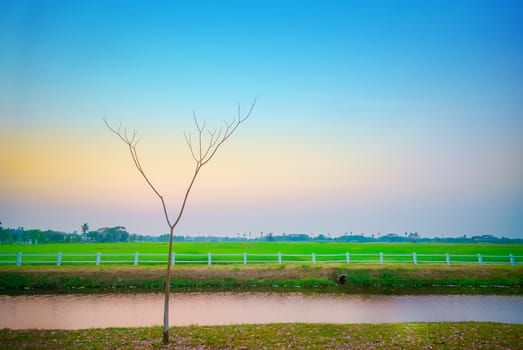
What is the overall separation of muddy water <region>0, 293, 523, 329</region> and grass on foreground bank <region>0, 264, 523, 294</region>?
2.78 metres

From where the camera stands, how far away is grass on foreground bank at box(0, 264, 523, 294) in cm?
2284

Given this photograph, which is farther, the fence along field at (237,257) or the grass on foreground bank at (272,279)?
the fence along field at (237,257)

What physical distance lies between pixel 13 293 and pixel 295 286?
58.0ft

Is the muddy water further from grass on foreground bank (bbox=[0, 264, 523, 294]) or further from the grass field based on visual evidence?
the grass field

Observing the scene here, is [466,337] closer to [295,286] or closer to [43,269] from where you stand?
[295,286]

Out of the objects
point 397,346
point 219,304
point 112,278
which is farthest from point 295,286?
point 397,346

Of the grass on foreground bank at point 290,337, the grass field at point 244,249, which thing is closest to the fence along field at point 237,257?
the grass field at point 244,249

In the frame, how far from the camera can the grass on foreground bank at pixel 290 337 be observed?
33.2 feet

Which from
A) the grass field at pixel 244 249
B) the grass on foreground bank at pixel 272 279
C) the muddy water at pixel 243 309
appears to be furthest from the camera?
the grass field at pixel 244 249

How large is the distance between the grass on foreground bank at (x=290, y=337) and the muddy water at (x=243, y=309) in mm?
1853

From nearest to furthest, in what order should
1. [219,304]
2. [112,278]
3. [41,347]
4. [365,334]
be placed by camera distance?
[41,347], [365,334], [219,304], [112,278]

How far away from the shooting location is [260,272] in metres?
26.0

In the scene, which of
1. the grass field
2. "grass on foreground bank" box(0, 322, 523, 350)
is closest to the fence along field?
the grass field

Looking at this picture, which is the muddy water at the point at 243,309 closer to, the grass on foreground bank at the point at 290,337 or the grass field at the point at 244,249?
the grass on foreground bank at the point at 290,337
